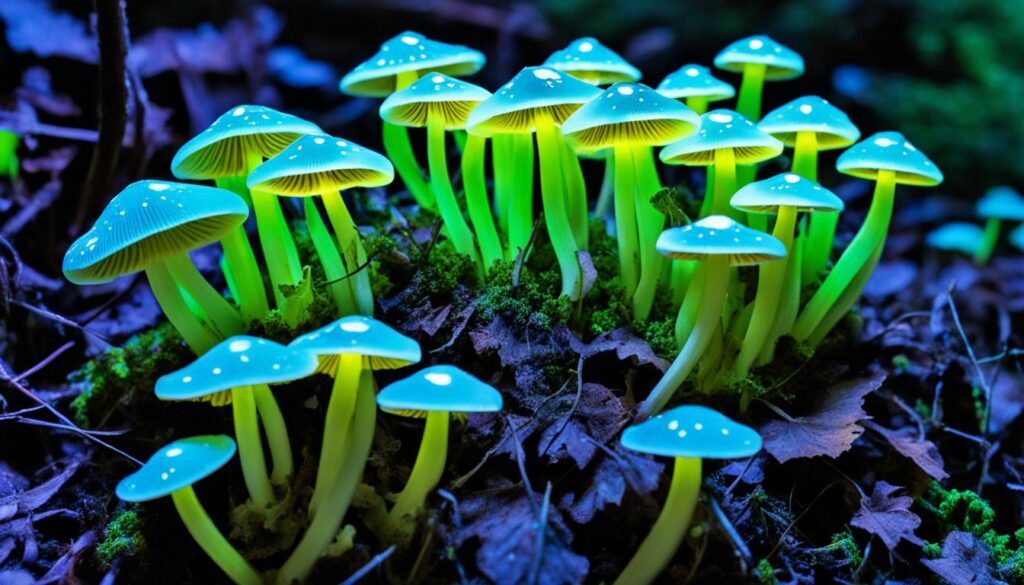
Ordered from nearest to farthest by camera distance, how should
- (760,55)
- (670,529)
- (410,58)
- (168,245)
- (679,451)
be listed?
1. (679,451)
2. (670,529)
3. (168,245)
4. (410,58)
5. (760,55)

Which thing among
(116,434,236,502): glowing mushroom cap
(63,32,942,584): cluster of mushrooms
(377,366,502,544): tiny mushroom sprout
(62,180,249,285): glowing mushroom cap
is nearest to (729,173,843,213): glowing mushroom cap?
(63,32,942,584): cluster of mushrooms

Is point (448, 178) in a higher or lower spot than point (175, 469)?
higher

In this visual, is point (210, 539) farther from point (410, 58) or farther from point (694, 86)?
point (694, 86)

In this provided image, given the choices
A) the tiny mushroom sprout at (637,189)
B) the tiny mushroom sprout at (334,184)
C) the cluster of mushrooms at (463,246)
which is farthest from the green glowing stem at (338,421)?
the tiny mushroom sprout at (637,189)

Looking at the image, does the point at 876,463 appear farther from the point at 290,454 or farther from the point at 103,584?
the point at 103,584

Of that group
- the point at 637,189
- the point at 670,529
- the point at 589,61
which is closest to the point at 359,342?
the point at 670,529

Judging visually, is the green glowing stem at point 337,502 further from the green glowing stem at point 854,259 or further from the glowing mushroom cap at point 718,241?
the green glowing stem at point 854,259
